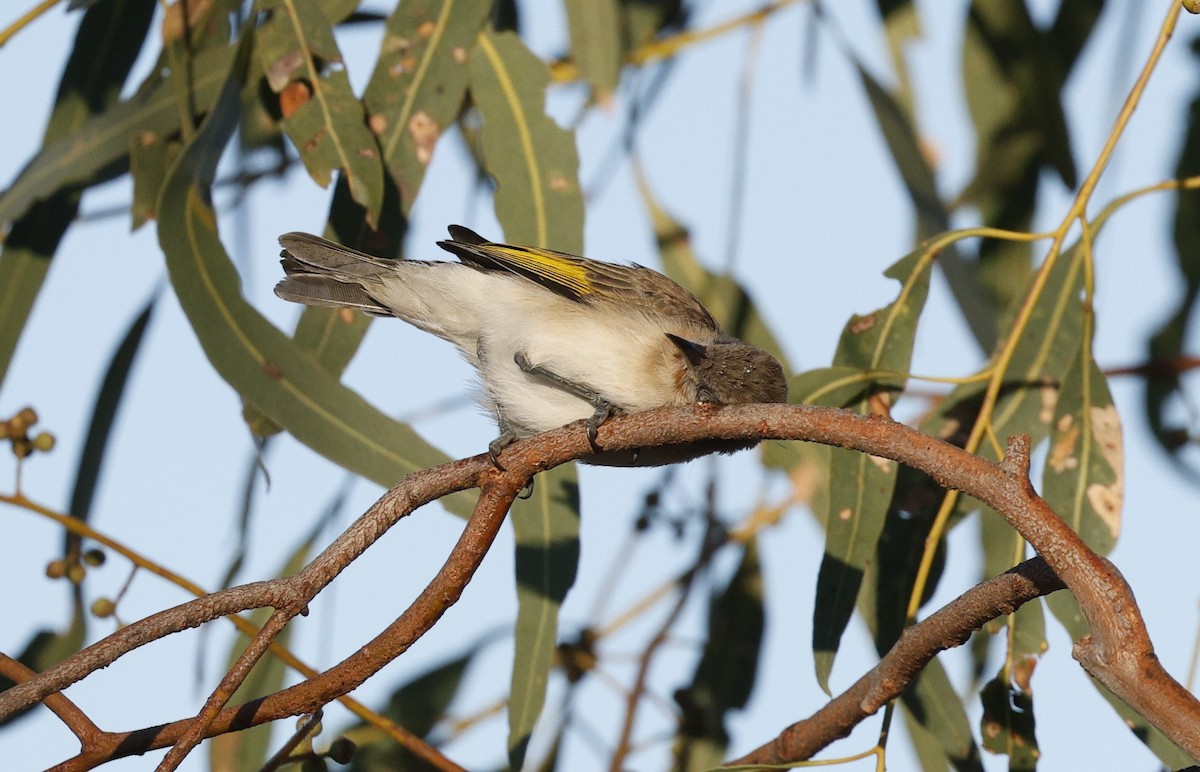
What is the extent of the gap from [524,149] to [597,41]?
678 mm

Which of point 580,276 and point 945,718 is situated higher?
point 580,276

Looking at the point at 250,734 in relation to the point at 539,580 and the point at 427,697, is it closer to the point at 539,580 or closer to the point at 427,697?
the point at 427,697

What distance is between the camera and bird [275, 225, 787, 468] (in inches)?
125

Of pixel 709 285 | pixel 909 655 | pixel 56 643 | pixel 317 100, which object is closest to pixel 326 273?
pixel 317 100

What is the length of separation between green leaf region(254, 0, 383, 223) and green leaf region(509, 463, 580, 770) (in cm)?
82

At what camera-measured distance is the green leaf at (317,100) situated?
3.51 m

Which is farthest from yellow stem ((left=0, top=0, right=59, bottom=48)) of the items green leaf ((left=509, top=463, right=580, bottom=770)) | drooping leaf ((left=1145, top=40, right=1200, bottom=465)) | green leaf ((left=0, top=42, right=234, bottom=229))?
drooping leaf ((left=1145, top=40, right=1200, bottom=465))

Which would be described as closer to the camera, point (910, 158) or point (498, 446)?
point (498, 446)

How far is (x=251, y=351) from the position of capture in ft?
11.3

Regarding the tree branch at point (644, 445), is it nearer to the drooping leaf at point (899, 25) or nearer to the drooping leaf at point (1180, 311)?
the drooping leaf at point (1180, 311)

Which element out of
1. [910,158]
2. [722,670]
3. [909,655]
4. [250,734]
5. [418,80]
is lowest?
[909,655]

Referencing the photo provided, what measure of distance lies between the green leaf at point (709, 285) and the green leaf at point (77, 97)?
1.82 metres

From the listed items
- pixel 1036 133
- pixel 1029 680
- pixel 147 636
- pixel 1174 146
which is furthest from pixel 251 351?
pixel 1174 146

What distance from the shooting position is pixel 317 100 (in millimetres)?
3615
